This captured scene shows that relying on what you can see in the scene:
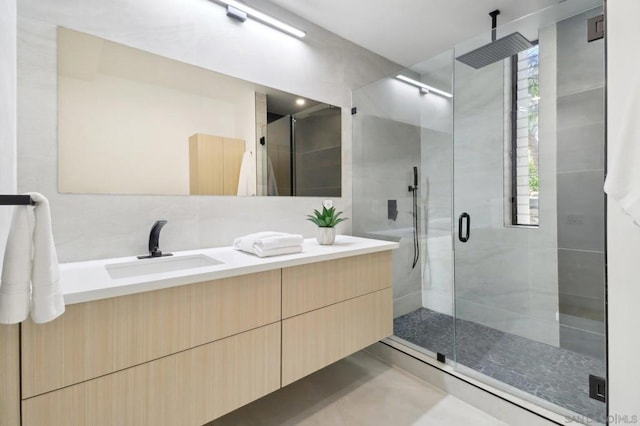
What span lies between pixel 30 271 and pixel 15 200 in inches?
8.0

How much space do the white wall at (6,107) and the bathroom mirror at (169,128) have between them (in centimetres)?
50

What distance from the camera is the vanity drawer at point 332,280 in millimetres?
1452

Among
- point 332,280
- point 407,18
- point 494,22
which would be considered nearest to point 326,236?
point 332,280

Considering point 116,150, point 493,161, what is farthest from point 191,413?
point 493,161

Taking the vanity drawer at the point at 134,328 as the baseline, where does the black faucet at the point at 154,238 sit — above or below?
above

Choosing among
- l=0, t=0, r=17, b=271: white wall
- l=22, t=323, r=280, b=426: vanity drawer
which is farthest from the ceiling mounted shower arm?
l=0, t=0, r=17, b=271: white wall

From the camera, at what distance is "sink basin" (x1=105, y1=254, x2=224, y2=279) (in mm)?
1379

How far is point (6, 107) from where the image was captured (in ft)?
2.68

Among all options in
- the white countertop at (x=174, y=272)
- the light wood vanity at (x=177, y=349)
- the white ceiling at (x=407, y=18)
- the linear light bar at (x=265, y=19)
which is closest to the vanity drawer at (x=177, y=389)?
the light wood vanity at (x=177, y=349)

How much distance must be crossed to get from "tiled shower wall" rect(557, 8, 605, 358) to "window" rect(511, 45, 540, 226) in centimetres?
15

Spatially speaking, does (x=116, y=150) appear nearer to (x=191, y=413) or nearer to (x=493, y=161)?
(x=191, y=413)

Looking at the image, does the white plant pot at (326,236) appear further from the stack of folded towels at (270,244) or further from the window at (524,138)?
the window at (524,138)

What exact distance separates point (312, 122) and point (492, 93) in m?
1.45

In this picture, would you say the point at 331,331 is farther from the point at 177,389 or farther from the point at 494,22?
the point at 494,22
